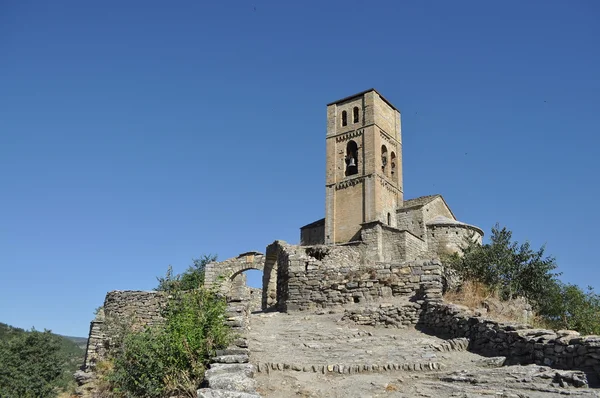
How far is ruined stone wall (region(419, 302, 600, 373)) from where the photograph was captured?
7.82 meters

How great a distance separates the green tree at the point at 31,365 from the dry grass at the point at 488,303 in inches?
939

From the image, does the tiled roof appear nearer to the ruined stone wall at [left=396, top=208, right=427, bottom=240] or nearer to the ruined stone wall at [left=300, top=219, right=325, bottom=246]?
the ruined stone wall at [left=396, top=208, right=427, bottom=240]

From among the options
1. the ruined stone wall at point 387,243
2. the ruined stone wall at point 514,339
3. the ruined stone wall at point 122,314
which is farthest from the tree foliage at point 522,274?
the ruined stone wall at point 387,243

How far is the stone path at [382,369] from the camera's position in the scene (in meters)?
7.28

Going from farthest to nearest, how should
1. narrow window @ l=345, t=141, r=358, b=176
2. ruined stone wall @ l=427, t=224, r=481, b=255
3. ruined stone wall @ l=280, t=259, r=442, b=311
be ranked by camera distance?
narrow window @ l=345, t=141, r=358, b=176, ruined stone wall @ l=427, t=224, r=481, b=255, ruined stone wall @ l=280, t=259, r=442, b=311

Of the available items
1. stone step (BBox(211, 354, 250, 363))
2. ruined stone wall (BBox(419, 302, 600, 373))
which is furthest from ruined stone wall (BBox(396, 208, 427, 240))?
stone step (BBox(211, 354, 250, 363))

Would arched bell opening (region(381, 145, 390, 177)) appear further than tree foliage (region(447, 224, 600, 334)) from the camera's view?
Yes

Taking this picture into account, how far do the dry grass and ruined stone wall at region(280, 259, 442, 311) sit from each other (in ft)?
1.76

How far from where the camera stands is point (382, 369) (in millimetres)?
8602

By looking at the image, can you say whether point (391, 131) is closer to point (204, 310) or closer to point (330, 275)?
point (330, 275)

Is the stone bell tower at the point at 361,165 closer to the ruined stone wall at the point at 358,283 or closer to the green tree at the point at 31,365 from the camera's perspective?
the green tree at the point at 31,365

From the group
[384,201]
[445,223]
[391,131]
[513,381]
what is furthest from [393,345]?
[391,131]

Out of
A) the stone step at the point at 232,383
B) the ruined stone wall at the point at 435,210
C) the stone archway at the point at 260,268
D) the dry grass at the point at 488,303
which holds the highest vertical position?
the ruined stone wall at the point at 435,210

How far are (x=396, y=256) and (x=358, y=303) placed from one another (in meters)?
26.9
